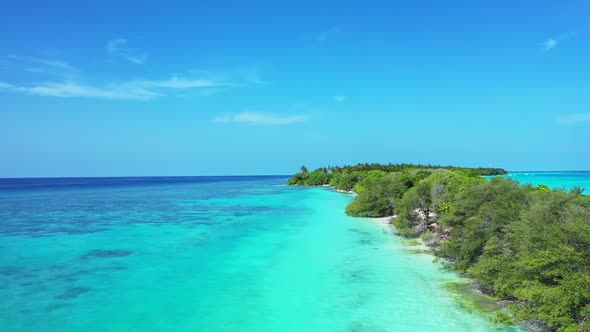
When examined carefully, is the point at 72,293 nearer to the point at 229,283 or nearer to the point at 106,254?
the point at 229,283

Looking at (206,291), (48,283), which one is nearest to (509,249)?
(206,291)

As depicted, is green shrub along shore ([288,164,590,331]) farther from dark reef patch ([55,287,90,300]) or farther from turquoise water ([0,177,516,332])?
dark reef patch ([55,287,90,300])

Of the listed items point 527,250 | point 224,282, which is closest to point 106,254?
point 224,282

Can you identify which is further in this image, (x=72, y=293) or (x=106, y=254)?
(x=106, y=254)

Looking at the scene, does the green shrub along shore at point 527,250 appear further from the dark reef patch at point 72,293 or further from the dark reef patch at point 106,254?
the dark reef patch at point 106,254

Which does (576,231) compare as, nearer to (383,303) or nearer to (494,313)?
(494,313)

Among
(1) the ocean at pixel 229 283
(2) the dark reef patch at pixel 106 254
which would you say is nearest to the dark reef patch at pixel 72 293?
(1) the ocean at pixel 229 283
